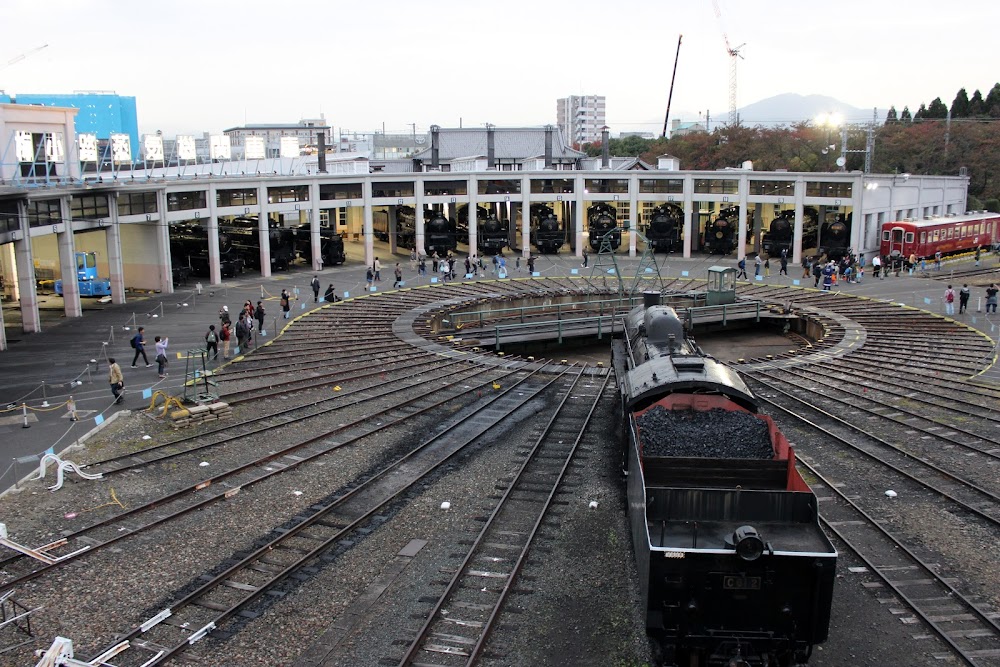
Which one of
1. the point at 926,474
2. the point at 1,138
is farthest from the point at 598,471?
the point at 1,138

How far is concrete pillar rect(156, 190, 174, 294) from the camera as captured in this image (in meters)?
43.2

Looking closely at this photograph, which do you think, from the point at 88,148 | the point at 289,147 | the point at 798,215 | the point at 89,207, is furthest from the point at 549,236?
the point at 89,207

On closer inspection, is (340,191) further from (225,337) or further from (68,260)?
(225,337)

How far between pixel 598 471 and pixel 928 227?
4238cm

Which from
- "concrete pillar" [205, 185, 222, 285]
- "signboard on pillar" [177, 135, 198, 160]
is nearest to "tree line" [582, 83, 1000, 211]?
"concrete pillar" [205, 185, 222, 285]

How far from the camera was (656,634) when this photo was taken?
1012 cm

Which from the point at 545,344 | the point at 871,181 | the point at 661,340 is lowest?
the point at 545,344

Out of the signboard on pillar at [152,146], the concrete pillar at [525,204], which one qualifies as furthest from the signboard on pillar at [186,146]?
the concrete pillar at [525,204]

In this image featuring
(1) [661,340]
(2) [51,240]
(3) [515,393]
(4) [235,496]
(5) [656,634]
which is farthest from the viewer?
(2) [51,240]

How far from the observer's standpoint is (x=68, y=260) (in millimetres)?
35969

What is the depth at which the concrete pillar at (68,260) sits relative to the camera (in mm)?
35781

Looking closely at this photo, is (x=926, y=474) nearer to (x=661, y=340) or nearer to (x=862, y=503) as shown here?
(x=862, y=503)

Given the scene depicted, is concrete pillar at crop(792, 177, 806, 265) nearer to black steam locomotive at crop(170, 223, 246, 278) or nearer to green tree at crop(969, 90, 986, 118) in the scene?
black steam locomotive at crop(170, 223, 246, 278)

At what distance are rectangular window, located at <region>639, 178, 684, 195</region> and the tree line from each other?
70.1 feet
